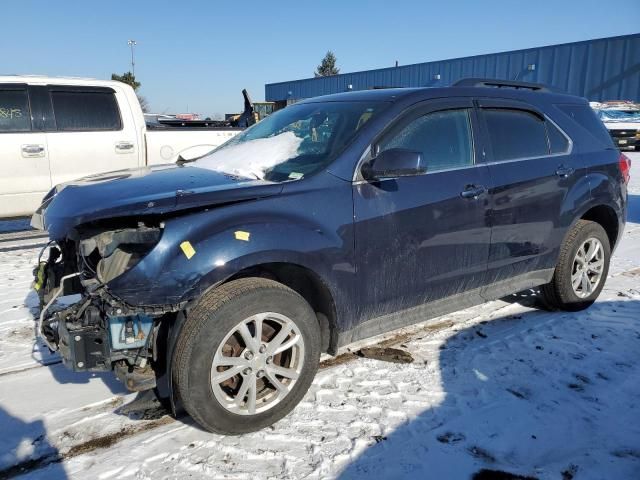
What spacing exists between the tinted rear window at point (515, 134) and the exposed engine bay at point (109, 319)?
8.38ft

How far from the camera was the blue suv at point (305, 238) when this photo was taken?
253 centimetres

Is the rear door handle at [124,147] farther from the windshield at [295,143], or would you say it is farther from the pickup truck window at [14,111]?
the windshield at [295,143]

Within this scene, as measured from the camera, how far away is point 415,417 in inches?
116

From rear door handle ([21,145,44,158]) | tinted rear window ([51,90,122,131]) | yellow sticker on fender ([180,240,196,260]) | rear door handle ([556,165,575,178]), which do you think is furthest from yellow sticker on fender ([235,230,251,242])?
tinted rear window ([51,90,122,131])

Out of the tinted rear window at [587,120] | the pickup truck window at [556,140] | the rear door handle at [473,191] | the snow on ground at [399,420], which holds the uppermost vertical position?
the tinted rear window at [587,120]

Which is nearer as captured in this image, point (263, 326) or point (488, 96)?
point (263, 326)

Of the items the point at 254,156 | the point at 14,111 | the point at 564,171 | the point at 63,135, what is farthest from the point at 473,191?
the point at 14,111

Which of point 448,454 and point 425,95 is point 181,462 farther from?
point 425,95

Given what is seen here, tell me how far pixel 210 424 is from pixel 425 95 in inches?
96.7

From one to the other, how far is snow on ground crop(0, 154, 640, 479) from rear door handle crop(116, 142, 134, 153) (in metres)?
3.44

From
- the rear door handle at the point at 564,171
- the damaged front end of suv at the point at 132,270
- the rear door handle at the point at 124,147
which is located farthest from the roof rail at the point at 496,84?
the rear door handle at the point at 124,147

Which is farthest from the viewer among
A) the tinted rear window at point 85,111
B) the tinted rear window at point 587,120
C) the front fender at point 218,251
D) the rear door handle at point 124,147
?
the rear door handle at point 124,147

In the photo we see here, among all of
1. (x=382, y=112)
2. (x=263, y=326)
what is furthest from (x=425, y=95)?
(x=263, y=326)

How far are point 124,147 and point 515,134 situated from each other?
5161mm
